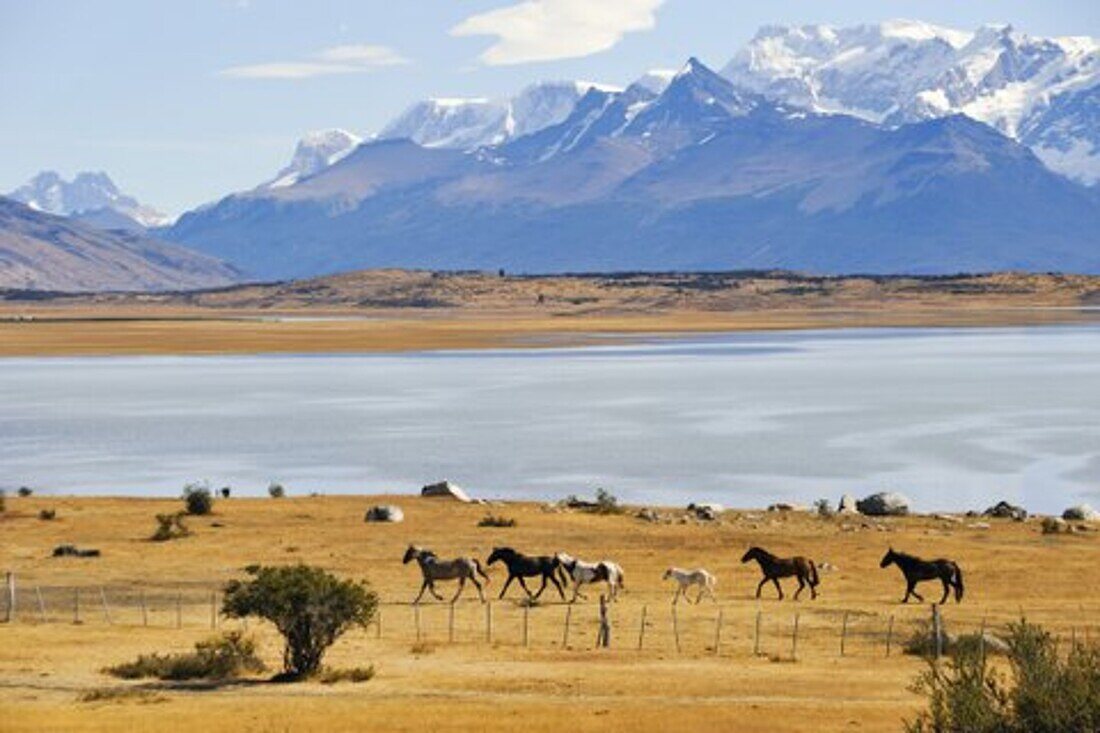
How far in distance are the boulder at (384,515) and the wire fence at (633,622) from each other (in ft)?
46.1

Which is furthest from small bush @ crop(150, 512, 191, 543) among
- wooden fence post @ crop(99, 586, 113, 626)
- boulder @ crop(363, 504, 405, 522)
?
wooden fence post @ crop(99, 586, 113, 626)

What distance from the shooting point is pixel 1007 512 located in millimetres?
63188

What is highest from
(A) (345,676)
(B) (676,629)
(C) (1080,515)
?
(C) (1080,515)

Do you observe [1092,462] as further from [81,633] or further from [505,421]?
[81,633]

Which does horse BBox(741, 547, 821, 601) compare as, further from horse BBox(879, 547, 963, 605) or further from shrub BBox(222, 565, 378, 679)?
shrub BBox(222, 565, 378, 679)

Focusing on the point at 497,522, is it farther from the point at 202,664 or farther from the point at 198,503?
the point at 202,664

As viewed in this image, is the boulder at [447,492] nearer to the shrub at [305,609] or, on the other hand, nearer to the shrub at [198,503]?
the shrub at [198,503]

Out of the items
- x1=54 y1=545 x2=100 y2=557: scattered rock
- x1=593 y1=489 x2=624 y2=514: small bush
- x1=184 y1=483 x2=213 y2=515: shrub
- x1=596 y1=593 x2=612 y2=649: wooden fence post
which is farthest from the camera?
x1=593 y1=489 x2=624 y2=514: small bush

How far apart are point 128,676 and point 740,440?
194 ft

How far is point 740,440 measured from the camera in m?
93.2

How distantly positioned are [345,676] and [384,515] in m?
26.2

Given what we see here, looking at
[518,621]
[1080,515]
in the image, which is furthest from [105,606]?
[1080,515]

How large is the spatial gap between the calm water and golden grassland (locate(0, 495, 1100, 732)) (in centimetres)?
1183

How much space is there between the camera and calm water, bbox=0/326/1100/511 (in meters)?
78.1
